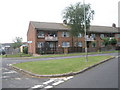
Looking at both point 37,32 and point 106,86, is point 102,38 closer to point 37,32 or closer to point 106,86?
point 37,32

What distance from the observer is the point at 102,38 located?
48000mm

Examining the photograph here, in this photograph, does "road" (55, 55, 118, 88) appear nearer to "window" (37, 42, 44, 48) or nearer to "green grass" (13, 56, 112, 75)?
"green grass" (13, 56, 112, 75)

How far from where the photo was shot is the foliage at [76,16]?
1497 inches

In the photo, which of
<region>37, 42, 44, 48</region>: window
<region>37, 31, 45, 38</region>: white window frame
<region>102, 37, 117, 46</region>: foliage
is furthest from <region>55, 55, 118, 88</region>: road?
<region>102, 37, 117, 46</region>: foliage

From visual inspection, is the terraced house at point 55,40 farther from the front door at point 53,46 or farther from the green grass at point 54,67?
the green grass at point 54,67

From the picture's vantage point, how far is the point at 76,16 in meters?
38.1

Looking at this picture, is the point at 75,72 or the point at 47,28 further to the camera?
the point at 47,28

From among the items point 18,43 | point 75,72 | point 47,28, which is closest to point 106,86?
point 75,72

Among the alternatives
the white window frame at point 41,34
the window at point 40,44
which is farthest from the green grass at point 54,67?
the white window frame at point 41,34

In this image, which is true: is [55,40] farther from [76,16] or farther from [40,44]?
[76,16]

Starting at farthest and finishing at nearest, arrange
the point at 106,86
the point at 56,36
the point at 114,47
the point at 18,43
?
the point at 18,43 < the point at 114,47 < the point at 56,36 < the point at 106,86

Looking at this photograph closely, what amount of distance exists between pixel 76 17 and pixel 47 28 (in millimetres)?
7358

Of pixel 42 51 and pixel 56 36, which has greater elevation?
pixel 56 36

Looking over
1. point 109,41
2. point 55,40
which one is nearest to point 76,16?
point 55,40
